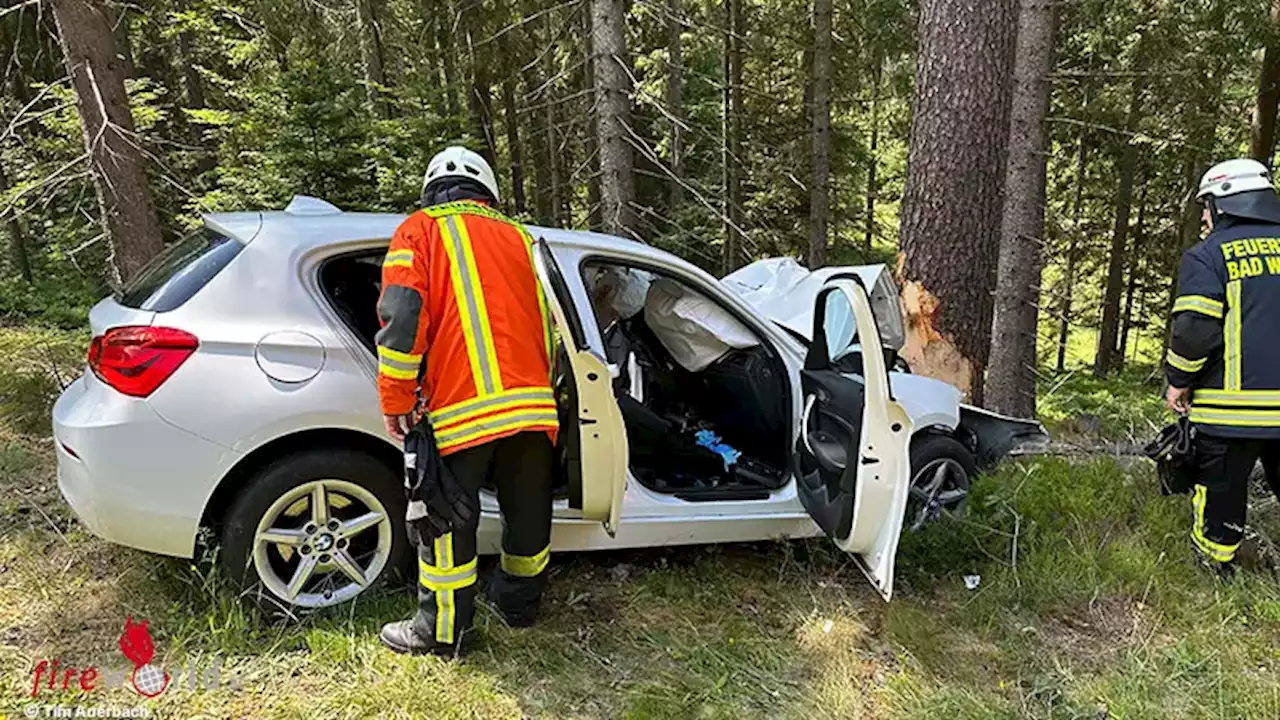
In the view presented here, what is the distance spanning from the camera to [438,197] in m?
3.16

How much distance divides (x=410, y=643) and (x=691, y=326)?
2.13 meters

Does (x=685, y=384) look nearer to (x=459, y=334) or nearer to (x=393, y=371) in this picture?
(x=459, y=334)

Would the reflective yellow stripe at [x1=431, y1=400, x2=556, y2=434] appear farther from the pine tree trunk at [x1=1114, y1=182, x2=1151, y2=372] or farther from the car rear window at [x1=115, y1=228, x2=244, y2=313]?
the pine tree trunk at [x1=1114, y1=182, x2=1151, y2=372]

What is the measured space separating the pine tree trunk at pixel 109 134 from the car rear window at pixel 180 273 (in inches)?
121

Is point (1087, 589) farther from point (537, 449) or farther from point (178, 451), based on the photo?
point (178, 451)

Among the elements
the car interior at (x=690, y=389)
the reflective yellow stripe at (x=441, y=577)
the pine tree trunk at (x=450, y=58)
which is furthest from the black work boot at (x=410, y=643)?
the pine tree trunk at (x=450, y=58)

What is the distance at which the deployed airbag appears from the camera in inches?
162

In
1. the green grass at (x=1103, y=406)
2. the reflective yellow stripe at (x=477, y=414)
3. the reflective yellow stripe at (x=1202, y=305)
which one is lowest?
the green grass at (x=1103, y=406)

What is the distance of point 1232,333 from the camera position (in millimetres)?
3662

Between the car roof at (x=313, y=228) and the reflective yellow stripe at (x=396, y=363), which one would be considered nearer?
the reflective yellow stripe at (x=396, y=363)

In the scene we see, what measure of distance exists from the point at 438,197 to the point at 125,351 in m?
1.27

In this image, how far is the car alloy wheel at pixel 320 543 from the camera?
3.17m

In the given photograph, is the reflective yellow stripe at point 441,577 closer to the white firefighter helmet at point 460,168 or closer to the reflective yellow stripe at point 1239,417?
the white firefighter helmet at point 460,168

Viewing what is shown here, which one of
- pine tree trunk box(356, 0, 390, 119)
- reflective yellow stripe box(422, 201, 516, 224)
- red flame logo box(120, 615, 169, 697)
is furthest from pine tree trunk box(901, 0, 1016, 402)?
pine tree trunk box(356, 0, 390, 119)
